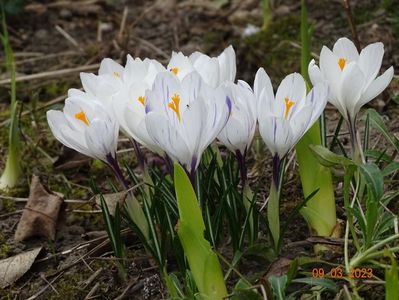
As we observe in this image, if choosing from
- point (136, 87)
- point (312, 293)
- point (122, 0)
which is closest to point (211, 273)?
point (312, 293)

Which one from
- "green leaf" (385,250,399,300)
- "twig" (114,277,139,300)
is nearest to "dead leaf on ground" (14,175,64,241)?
"twig" (114,277,139,300)

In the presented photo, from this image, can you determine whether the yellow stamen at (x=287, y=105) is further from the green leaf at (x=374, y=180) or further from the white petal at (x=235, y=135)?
the green leaf at (x=374, y=180)

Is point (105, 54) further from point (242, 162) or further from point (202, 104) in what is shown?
point (202, 104)

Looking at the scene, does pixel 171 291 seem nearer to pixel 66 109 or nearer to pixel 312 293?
pixel 312 293

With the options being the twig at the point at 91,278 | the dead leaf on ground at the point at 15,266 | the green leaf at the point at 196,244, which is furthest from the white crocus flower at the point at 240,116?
the dead leaf on ground at the point at 15,266

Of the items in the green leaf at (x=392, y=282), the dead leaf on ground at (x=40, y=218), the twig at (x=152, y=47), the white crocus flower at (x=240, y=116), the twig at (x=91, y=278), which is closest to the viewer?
the green leaf at (x=392, y=282)
